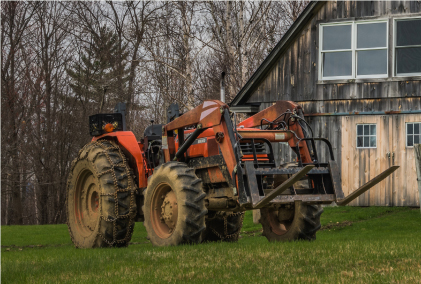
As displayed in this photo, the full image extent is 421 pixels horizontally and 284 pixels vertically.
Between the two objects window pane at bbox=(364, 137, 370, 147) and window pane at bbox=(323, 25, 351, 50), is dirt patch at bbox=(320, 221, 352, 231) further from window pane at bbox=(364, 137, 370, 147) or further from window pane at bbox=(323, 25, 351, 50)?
window pane at bbox=(323, 25, 351, 50)

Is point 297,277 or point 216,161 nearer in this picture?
point 297,277

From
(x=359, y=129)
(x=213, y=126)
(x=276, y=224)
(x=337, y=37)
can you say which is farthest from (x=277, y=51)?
(x=213, y=126)

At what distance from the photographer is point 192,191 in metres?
8.70

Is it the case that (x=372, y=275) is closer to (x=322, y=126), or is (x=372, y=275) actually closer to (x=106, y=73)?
(x=322, y=126)

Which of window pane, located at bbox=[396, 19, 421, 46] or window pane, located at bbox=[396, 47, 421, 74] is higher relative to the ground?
window pane, located at bbox=[396, 19, 421, 46]

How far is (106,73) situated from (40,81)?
154 inches

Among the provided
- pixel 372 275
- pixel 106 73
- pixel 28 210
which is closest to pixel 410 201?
pixel 372 275

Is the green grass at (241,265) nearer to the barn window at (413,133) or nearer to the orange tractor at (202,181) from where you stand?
the orange tractor at (202,181)

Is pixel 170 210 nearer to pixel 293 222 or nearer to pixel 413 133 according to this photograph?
pixel 293 222

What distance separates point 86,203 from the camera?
11.6 m

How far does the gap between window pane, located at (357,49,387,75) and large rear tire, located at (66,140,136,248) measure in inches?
411

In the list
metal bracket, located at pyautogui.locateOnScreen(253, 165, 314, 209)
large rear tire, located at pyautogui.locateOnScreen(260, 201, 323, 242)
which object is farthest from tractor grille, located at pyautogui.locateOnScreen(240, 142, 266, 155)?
metal bracket, located at pyautogui.locateOnScreen(253, 165, 314, 209)

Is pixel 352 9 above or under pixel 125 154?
above

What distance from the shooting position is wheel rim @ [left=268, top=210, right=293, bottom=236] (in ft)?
32.9
